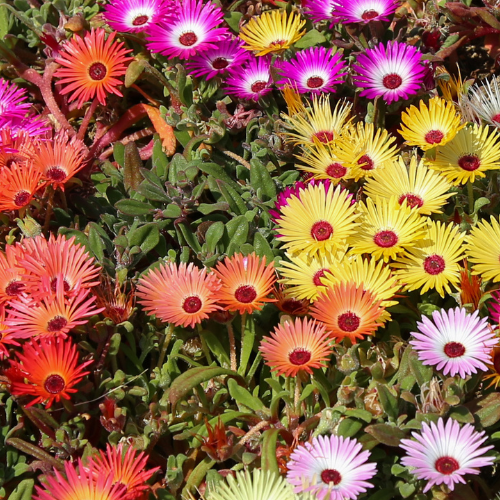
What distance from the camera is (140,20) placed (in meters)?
2.40

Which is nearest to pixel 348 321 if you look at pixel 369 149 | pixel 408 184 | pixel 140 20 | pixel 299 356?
pixel 299 356

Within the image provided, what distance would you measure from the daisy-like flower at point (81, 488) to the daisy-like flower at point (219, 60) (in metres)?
1.29

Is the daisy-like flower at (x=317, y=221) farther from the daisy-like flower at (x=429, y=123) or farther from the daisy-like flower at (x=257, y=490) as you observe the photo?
the daisy-like flower at (x=257, y=490)

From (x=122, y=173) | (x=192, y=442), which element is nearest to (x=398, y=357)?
(x=192, y=442)

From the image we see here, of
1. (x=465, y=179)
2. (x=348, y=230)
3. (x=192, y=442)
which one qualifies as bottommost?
(x=192, y=442)

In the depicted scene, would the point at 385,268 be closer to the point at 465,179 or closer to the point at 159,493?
the point at 465,179

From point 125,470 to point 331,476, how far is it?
1.38ft

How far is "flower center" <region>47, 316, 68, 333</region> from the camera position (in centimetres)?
167

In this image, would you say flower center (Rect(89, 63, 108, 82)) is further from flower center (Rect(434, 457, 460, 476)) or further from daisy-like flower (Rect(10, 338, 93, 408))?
flower center (Rect(434, 457, 460, 476))

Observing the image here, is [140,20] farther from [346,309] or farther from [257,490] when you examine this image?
[257,490]

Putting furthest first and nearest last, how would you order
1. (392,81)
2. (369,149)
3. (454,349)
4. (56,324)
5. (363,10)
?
1. (363,10)
2. (392,81)
3. (369,149)
4. (56,324)
5. (454,349)

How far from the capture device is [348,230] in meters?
1.77

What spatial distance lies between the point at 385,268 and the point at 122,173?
0.92 m

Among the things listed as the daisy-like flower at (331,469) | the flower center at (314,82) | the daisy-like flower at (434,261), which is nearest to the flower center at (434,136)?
the daisy-like flower at (434,261)
